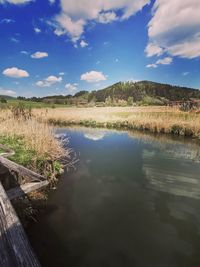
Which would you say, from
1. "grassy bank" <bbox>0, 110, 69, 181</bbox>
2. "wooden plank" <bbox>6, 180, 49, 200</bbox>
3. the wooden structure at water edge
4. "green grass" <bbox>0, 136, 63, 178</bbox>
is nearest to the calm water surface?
"green grass" <bbox>0, 136, 63, 178</bbox>

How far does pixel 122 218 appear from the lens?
5062 mm

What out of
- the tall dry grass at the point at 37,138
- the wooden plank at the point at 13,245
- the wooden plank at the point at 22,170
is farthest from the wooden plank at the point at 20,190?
the tall dry grass at the point at 37,138

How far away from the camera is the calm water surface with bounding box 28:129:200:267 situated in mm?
3861

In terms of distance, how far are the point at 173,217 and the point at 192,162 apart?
202 inches

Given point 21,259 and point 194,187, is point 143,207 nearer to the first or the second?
point 194,187

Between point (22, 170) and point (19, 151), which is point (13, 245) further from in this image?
point (19, 151)

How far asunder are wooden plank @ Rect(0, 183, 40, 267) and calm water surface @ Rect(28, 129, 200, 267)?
1.91 metres

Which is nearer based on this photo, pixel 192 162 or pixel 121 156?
pixel 192 162

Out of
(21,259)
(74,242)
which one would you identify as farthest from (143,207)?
(21,259)

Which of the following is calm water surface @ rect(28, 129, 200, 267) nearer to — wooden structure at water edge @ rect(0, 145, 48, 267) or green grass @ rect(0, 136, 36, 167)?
green grass @ rect(0, 136, 36, 167)

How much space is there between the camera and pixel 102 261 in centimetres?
372

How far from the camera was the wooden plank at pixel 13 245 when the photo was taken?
5.67 ft

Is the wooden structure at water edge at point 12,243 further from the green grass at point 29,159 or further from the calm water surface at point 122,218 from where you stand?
the green grass at point 29,159

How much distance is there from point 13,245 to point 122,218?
3550 mm
